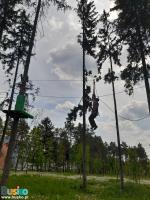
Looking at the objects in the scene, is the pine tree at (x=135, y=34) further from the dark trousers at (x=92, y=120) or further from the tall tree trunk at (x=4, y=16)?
the tall tree trunk at (x=4, y=16)

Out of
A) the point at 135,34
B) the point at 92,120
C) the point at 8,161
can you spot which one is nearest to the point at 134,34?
the point at 135,34

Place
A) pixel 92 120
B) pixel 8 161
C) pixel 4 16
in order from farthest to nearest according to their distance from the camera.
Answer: pixel 92 120
pixel 4 16
pixel 8 161

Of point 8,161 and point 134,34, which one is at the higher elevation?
point 134,34

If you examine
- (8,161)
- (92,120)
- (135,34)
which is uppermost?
(135,34)

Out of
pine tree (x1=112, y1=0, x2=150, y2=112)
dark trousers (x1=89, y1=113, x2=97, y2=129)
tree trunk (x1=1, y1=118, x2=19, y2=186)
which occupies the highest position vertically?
pine tree (x1=112, y1=0, x2=150, y2=112)

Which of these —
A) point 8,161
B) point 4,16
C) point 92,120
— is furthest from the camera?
point 92,120

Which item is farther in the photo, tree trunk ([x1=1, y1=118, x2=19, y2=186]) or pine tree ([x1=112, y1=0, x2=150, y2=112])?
pine tree ([x1=112, y1=0, x2=150, y2=112])

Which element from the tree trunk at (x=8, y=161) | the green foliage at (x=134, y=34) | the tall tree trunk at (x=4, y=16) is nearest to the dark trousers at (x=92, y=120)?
the green foliage at (x=134, y=34)

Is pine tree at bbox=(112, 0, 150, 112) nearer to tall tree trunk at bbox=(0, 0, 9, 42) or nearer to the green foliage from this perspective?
the green foliage

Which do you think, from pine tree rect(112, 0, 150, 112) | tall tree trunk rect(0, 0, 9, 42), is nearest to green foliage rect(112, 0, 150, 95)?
pine tree rect(112, 0, 150, 112)

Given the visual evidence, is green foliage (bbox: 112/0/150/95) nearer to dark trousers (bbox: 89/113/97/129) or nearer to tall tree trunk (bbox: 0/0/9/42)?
dark trousers (bbox: 89/113/97/129)

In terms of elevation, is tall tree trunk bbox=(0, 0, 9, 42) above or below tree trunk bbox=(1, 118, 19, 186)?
above

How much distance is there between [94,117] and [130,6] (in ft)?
25.3

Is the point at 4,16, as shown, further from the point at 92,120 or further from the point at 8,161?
the point at 8,161
